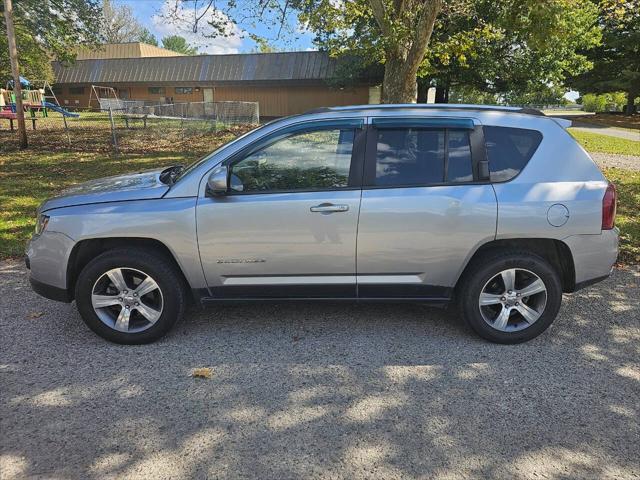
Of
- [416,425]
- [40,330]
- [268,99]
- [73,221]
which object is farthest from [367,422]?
[268,99]

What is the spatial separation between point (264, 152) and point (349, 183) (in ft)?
2.30

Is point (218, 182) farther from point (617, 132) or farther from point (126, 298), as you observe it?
point (617, 132)

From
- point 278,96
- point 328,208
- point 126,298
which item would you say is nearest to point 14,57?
point 126,298

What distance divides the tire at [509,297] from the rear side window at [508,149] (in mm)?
628

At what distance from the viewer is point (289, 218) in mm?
3664

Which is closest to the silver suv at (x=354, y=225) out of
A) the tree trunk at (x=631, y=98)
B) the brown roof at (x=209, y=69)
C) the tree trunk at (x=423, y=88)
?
the tree trunk at (x=423, y=88)

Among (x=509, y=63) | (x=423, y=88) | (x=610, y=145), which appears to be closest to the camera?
(x=610, y=145)

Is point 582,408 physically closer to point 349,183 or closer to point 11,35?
point 349,183

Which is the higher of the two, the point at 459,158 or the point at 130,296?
the point at 459,158

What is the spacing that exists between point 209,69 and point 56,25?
19.3 meters

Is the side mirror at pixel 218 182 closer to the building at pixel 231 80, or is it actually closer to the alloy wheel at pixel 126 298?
the alloy wheel at pixel 126 298

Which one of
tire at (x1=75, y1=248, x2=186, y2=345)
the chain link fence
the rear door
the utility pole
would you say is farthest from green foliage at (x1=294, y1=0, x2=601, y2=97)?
the utility pole

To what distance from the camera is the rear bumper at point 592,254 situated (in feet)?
12.2

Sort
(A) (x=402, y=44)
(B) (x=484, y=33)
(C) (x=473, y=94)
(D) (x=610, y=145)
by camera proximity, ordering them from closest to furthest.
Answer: (A) (x=402, y=44)
(B) (x=484, y=33)
(D) (x=610, y=145)
(C) (x=473, y=94)
